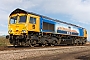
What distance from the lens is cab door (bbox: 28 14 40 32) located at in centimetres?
1688

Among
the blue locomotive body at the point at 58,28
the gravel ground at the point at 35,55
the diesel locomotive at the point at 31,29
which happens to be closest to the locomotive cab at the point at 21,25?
the diesel locomotive at the point at 31,29

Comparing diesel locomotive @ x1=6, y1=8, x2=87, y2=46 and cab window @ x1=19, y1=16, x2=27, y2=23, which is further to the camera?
cab window @ x1=19, y1=16, x2=27, y2=23

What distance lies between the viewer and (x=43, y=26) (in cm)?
1867

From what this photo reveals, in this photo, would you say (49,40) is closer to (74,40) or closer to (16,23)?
(16,23)

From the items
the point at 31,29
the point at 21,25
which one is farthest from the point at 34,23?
the point at 21,25

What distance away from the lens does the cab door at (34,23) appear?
16.9m

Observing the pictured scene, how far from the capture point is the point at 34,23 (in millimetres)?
17391

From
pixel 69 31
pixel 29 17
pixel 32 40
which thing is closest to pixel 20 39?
pixel 32 40

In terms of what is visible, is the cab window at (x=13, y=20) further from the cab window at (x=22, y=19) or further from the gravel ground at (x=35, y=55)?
the gravel ground at (x=35, y=55)

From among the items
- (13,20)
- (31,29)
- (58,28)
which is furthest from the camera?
(58,28)

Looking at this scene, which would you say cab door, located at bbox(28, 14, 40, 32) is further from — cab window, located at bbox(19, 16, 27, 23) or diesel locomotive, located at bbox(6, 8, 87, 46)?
cab window, located at bbox(19, 16, 27, 23)

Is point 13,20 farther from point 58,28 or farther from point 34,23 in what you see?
point 58,28

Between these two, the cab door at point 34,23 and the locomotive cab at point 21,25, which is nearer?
the locomotive cab at point 21,25

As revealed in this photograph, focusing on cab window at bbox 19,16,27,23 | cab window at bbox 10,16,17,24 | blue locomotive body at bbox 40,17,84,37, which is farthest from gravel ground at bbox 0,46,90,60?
blue locomotive body at bbox 40,17,84,37
